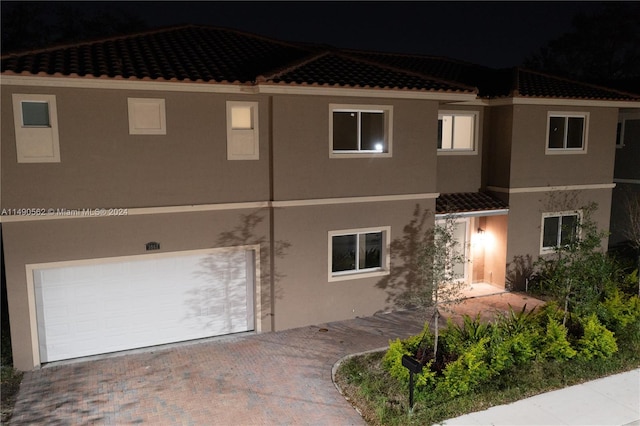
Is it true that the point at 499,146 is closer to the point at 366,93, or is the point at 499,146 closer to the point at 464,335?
the point at 366,93

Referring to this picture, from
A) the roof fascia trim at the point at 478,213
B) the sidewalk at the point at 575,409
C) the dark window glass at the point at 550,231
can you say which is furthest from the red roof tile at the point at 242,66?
the sidewalk at the point at 575,409

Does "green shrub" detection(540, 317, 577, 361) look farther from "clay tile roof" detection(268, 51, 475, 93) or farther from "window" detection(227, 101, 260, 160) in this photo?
"window" detection(227, 101, 260, 160)

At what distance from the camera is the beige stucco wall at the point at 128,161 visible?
36.6 feet

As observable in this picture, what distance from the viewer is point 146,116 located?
39.5 ft

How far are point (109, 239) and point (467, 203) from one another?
10690 millimetres

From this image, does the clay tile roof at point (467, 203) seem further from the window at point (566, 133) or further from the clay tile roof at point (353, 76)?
the clay tile roof at point (353, 76)

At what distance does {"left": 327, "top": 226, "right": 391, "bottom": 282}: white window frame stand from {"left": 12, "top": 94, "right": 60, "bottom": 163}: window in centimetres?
702

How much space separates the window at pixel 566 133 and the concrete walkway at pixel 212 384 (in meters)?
8.79

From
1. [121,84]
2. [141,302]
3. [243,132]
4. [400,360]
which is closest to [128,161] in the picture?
[121,84]

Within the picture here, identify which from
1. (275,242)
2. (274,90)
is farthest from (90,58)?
(275,242)

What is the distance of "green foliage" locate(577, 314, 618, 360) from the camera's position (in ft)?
38.3

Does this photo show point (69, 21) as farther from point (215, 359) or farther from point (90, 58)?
point (215, 359)

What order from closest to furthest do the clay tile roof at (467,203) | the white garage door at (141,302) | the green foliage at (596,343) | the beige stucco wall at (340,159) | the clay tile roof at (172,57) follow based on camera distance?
the clay tile roof at (172,57) < the green foliage at (596,343) < the white garage door at (141,302) < the beige stucco wall at (340,159) < the clay tile roof at (467,203)

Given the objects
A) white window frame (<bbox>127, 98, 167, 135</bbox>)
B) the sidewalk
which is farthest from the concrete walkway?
white window frame (<bbox>127, 98, 167, 135</bbox>)
